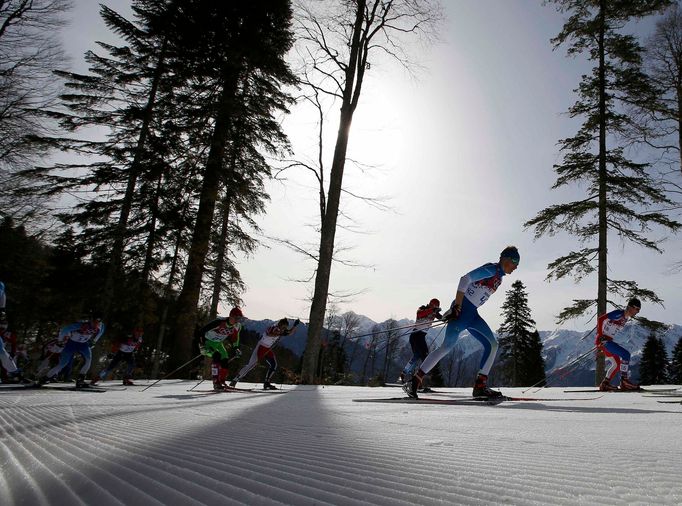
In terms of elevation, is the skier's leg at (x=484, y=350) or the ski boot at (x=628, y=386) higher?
the skier's leg at (x=484, y=350)

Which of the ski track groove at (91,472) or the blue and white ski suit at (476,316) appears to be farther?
the blue and white ski suit at (476,316)

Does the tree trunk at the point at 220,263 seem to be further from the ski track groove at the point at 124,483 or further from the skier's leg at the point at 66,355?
the ski track groove at the point at 124,483

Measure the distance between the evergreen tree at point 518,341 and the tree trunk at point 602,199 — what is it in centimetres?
3014

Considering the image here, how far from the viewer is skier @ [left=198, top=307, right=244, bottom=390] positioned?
29.7 ft

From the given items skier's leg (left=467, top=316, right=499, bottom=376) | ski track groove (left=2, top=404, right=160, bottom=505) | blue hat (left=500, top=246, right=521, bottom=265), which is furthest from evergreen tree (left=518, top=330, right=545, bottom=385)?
ski track groove (left=2, top=404, right=160, bottom=505)

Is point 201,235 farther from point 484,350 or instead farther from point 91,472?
point 91,472

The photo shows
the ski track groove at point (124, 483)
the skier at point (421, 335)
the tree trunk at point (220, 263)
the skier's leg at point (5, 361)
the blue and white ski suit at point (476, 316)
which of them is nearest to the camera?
the ski track groove at point (124, 483)

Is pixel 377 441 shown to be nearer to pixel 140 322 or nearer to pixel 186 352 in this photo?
pixel 186 352

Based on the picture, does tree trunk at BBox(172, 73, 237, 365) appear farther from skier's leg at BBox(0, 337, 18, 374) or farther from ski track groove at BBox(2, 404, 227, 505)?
ski track groove at BBox(2, 404, 227, 505)

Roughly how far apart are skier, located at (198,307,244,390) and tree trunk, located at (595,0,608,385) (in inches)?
422

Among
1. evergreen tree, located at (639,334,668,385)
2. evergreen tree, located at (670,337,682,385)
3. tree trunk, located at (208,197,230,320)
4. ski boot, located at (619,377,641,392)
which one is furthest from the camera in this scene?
evergreen tree, located at (639,334,668,385)

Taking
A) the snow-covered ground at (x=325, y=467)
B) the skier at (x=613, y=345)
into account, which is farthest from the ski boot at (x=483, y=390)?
the skier at (x=613, y=345)

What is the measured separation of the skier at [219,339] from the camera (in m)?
9.04

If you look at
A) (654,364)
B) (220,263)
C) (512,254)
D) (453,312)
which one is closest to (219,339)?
(453,312)
